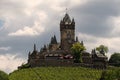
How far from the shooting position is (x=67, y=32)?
162m

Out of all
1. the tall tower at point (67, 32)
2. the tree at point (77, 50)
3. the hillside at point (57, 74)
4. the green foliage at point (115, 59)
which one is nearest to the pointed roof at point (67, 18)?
the tall tower at point (67, 32)

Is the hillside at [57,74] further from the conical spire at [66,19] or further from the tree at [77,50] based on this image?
the conical spire at [66,19]

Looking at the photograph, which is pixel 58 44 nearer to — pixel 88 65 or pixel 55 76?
pixel 88 65

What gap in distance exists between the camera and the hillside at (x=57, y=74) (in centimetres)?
13025

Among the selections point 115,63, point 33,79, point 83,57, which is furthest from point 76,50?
point 33,79

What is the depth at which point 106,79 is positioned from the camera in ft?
389

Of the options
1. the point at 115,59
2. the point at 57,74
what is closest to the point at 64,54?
the point at 115,59

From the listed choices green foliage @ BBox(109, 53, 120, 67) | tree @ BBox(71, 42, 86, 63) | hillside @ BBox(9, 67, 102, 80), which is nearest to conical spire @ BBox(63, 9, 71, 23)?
tree @ BBox(71, 42, 86, 63)


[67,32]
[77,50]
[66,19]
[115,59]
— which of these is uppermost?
[66,19]

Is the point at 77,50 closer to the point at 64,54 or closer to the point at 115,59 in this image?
the point at 64,54

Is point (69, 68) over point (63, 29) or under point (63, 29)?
under

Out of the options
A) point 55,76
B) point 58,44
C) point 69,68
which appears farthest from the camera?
point 58,44

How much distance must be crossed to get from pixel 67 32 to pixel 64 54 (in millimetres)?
9067

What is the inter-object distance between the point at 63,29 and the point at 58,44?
6812 millimetres
